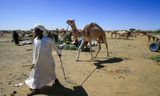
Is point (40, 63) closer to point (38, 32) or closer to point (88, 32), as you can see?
point (38, 32)

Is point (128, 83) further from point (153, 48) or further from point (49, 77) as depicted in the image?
point (153, 48)

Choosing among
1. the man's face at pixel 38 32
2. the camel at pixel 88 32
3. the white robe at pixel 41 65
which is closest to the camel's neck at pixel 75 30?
the camel at pixel 88 32

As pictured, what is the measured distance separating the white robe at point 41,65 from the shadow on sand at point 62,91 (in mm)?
296

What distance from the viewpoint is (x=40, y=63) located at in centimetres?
702

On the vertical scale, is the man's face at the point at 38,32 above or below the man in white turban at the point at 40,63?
above

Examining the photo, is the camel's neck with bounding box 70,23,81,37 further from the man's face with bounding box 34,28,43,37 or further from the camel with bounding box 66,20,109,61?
the man's face with bounding box 34,28,43,37

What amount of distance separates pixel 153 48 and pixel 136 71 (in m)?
8.09

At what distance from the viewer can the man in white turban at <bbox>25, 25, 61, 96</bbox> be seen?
6836 millimetres

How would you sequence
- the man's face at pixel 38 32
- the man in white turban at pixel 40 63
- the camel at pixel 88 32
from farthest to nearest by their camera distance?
the camel at pixel 88 32
the man's face at pixel 38 32
the man in white turban at pixel 40 63

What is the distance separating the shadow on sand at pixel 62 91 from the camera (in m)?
6.99

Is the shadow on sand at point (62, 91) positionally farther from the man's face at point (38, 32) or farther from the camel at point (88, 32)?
the camel at point (88, 32)

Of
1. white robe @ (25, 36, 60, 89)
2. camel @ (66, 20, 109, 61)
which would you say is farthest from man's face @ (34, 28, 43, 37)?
camel @ (66, 20, 109, 61)

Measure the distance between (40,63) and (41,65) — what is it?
2.7 inches

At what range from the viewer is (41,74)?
275 inches
